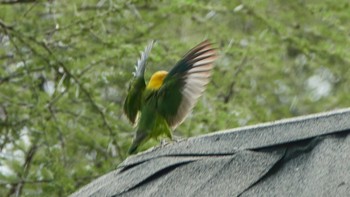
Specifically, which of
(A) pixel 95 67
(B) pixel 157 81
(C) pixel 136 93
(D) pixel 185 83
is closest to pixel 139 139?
(C) pixel 136 93

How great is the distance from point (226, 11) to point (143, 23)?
648 mm

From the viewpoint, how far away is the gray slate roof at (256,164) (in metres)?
2.49

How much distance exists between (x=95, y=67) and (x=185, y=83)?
3.70 metres

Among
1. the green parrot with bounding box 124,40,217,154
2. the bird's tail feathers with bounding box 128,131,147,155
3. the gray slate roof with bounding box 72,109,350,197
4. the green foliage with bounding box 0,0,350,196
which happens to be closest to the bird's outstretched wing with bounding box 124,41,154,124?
the green parrot with bounding box 124,40,217,154

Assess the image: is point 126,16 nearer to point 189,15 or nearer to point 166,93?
point 189,15

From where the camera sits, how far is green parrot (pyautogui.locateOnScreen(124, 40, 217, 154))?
3576 mm

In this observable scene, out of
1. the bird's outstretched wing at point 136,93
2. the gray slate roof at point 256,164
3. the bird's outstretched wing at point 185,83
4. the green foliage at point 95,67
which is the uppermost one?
the gray slate roof at point 256,164

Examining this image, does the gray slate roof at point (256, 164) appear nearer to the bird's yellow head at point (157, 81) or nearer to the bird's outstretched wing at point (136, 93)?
the bird's yellow head at point (157, 81)

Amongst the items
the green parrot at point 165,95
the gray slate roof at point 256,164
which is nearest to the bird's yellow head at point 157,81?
the green parrot at point 165,95

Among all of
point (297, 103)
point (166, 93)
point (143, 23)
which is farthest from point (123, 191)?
point (297, 103)

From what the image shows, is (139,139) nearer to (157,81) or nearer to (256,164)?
(157,81)

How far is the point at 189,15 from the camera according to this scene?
7.65 metres

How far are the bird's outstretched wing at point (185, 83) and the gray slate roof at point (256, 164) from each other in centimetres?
40

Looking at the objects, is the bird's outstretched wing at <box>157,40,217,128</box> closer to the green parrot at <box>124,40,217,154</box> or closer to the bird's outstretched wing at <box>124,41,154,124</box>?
the green parrot at <box>124,40,217,154</box>
